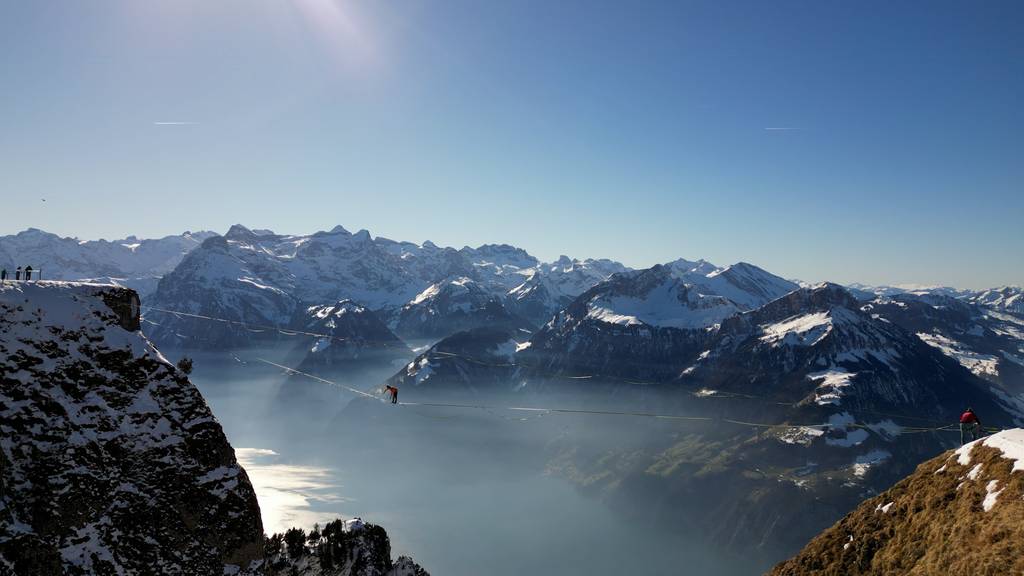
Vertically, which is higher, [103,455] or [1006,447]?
[1006,447]

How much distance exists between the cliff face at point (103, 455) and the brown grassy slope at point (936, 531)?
141 ft

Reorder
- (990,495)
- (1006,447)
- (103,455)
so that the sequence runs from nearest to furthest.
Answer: (990,495), (1006,447), (103,455)

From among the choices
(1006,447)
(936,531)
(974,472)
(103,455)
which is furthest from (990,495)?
(103,455)

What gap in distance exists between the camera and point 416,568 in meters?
57.2

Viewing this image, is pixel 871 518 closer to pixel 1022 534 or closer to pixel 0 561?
pixel 1022 534

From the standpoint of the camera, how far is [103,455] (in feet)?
116

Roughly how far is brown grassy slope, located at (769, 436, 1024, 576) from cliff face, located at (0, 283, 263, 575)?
4283 centimetres

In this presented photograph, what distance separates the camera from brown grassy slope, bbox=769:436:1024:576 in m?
Result: 27.2

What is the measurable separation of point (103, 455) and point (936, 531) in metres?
53.5

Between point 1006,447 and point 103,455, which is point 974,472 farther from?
point 103,455

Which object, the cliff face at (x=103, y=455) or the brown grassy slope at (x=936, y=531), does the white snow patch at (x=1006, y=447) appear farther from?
the cliff face at (x=103, y=455)

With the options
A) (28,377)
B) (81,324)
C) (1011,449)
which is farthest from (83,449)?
(1011,449)

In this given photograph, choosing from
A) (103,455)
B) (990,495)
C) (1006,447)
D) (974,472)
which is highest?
(1006,447)

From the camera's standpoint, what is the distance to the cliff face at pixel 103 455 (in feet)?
107
